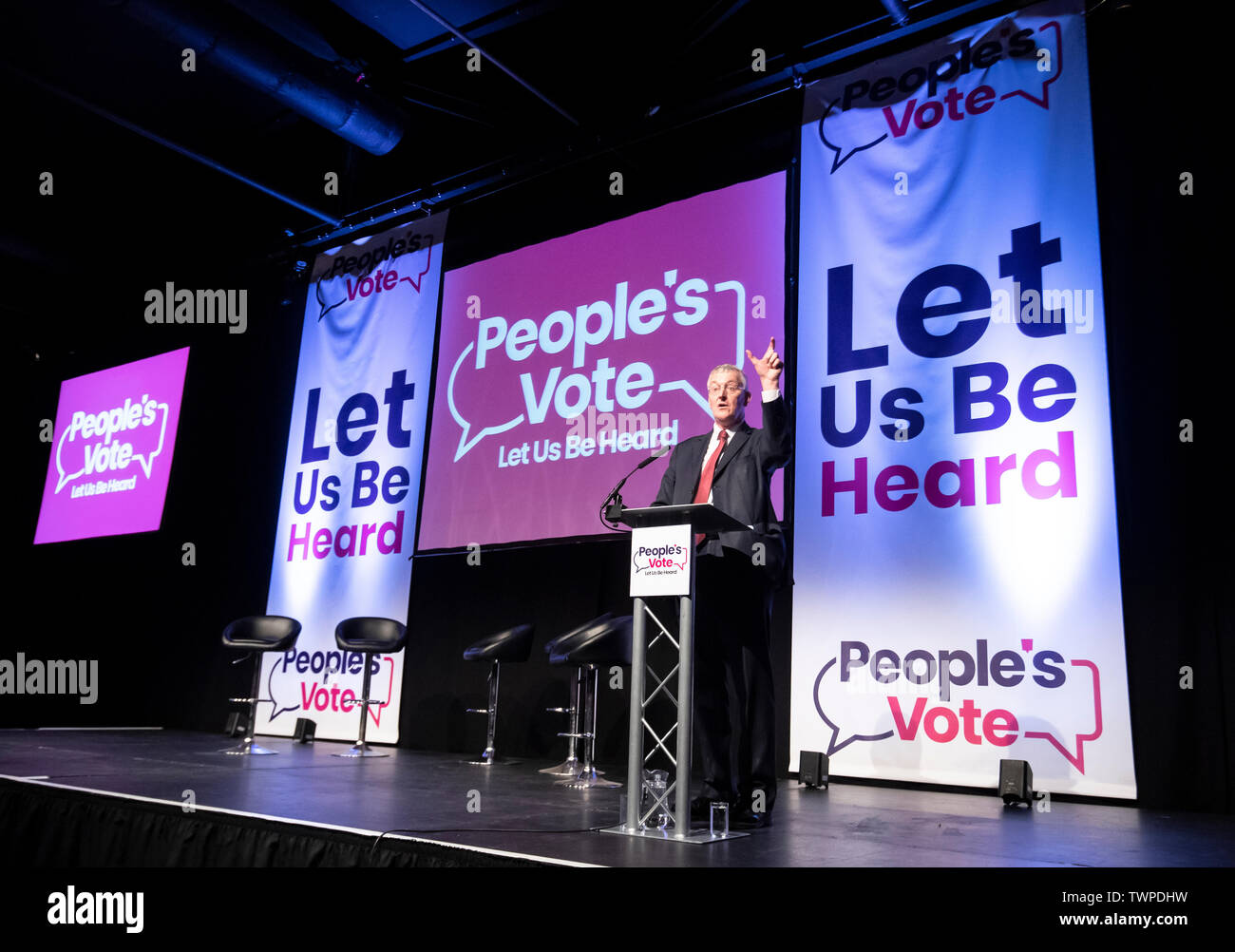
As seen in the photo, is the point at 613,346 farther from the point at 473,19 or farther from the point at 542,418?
the point at 473,19

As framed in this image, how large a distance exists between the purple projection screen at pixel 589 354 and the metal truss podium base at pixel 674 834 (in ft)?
7.82

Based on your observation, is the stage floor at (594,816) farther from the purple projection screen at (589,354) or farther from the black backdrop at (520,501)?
the purple projection screen at (589,354)

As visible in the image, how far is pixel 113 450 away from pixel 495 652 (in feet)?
19.0

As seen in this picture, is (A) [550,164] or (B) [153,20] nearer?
(B) [153,20]

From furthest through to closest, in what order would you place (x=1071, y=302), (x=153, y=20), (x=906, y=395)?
(x=153, y=20), (x=906, y=395), (x=1071, y=302)

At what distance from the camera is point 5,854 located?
10.6 feet

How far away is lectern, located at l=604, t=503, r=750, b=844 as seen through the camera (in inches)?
102

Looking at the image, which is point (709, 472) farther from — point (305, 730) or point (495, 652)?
point (305, 730)

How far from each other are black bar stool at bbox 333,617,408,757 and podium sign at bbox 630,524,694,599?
3168 mm

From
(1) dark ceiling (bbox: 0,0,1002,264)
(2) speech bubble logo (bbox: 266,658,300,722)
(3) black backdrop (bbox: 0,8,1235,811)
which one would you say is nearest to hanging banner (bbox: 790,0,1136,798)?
(3) black backdrop (bbox: 0,8,1235,811)

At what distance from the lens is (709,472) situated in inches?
126

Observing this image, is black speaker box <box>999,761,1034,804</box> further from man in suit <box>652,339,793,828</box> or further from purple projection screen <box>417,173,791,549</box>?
purple projection screen <box>417,173,791,549</box>

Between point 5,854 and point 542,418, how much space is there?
135 inches
